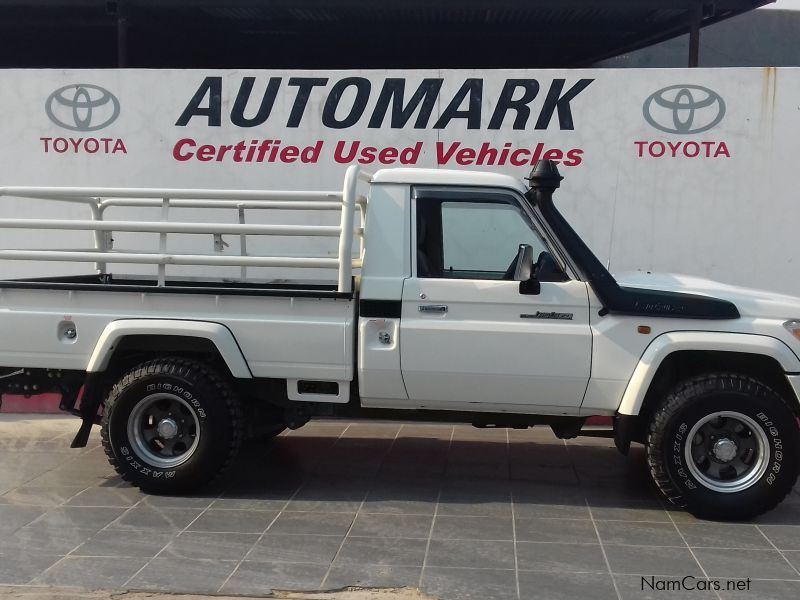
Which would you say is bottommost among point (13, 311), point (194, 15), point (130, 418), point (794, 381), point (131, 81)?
point (130, 418)

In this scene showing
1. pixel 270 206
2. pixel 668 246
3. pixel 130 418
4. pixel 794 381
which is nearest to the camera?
pixel 794 381

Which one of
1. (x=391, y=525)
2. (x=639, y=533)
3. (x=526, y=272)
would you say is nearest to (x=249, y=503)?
(x=391, y=525)

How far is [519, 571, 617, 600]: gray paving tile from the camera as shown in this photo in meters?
4.16

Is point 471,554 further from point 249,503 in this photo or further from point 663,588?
point 249,503

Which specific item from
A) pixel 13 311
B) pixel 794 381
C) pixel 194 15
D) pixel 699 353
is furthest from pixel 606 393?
pixel 194 15

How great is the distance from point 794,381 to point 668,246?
3.18 m

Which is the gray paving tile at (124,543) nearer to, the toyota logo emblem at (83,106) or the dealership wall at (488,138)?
the dealership wall at (488,138)

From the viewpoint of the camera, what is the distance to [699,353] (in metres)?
5.29

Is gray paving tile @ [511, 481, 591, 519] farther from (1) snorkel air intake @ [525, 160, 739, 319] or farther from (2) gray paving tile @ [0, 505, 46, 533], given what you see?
(2) gray paving tile @ [0, 505, 46, 533]

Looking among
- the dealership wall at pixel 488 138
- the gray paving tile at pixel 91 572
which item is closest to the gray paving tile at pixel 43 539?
the gray paving tile at pixel 91 572

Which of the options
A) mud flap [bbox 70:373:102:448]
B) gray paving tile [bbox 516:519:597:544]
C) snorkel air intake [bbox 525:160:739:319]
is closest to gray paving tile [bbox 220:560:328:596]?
gray paving tile [bbox 516:519:597:544]

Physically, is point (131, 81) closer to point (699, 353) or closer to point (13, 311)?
point (13, 311)

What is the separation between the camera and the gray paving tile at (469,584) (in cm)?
416

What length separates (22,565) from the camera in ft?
14.7
